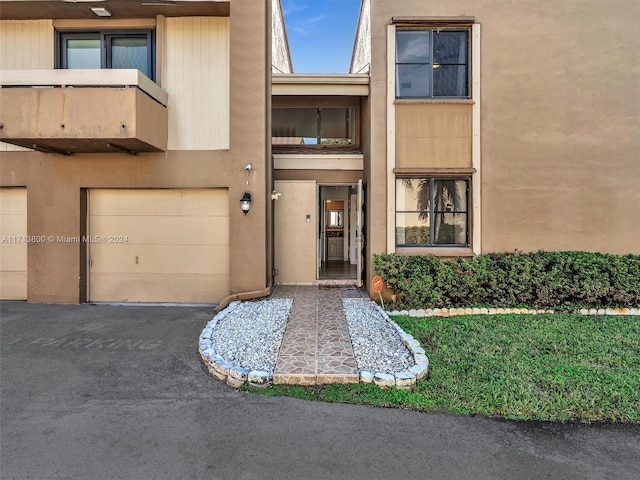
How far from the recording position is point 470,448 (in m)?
2.69

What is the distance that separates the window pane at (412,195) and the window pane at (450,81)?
6.32 feet

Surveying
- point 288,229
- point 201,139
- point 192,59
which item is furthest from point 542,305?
point 192,59

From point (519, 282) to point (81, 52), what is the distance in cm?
1046

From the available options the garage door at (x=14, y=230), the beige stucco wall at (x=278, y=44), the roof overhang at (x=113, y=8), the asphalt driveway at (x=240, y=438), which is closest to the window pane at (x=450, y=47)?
the beige stucco wall at (x=278, y=44)

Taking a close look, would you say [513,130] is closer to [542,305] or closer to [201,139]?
[542,305]

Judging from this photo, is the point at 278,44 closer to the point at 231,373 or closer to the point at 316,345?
the point at 316,345

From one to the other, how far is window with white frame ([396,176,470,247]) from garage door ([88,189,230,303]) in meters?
3.92

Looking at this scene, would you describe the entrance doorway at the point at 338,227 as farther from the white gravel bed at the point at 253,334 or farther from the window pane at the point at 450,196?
the white gravel bed at the point at 253,334

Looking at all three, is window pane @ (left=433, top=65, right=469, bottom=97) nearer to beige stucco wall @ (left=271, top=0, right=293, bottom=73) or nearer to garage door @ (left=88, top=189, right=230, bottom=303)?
beige stucco wall @ (left=271, top=0, right=293, bottom=73)

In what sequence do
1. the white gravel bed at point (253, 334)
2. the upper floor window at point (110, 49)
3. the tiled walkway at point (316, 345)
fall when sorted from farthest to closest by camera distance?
the upper floor window at point (110, 49)
the white gravel bed at point (253, 334)
the tiled walkway at point (316, 345)

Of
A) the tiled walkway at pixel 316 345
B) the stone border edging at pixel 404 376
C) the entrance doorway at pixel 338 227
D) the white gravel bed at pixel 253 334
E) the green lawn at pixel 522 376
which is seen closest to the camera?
the green lawn at pixel 522 376

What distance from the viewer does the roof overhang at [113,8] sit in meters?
6.70

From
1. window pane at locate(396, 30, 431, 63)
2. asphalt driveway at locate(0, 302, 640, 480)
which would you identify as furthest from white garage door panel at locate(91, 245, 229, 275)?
window pane at locate(396, 30, 431, 63)

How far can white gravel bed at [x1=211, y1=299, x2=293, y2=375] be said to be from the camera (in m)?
4.12
